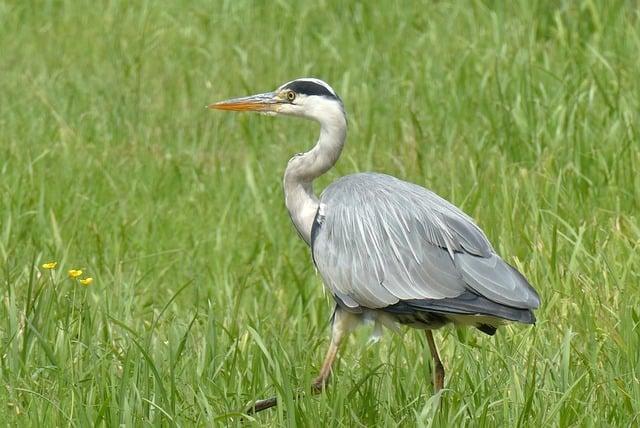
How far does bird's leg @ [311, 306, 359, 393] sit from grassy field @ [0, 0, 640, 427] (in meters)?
0.08

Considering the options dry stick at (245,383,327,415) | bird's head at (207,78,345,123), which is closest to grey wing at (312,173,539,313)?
bird's head at (207,78,345,123)

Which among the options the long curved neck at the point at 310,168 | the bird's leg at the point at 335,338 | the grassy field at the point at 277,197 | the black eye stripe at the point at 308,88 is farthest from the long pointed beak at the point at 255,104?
the bird's leg at the point at 335,338

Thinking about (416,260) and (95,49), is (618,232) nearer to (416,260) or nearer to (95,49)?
(416,260)

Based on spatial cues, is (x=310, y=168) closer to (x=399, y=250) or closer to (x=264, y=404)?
(x=399, y=250)

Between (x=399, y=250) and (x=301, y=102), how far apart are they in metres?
0.80

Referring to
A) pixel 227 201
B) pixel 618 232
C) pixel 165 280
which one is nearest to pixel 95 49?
pixel 227 201

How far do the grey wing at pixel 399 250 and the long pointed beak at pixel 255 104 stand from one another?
0.50 meters

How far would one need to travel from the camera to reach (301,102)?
542cm

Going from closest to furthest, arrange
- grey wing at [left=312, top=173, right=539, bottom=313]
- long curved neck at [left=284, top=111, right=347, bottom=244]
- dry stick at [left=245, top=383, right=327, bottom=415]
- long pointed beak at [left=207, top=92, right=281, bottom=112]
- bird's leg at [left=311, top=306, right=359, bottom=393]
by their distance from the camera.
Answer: dry stick at [left=245, top=383, right=327, bottom=415] → grey wing at [left=312, top=173, right=539, bottom=313] → bird's leg at [left=311, top=306, right=359, bottom=393] → long curved neck at [left=284, top=111, right=347, bottom=244] → long pointed beak at [left=207, top=92, right=281, bottom=112]

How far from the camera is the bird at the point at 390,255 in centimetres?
471

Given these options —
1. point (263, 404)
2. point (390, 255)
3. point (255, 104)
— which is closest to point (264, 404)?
point (263, 404)

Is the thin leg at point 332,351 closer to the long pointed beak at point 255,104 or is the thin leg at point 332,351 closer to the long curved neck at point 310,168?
the long curved neck at point 310,168

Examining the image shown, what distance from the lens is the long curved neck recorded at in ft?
17.2

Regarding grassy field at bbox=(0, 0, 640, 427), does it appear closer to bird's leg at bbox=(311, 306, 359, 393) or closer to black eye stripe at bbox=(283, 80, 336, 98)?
bird's leg at bbox=(311, 306, 359, 393)
